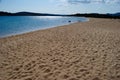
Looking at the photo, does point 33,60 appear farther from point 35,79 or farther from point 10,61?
point 35,79

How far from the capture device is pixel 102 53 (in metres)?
7.44

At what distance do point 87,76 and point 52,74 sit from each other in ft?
3.79

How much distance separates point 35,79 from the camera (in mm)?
4957

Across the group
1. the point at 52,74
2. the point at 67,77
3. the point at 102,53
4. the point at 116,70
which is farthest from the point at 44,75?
the point at 102,53

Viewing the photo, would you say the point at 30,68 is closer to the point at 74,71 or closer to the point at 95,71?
the point at 74,71

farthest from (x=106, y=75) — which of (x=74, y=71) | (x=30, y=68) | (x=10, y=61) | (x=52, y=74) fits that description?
(x=10, y=61)

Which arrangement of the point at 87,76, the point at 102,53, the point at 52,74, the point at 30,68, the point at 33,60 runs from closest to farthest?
the point at 87,76 → the point at 52,74 → the point at 30,68 → the point at 33,60 → the point at 102,53

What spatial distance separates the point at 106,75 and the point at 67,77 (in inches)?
48.1

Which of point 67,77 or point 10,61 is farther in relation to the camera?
point 10,61

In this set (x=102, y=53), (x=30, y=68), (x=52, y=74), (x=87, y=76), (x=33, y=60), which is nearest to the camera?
(x=87, y=76)

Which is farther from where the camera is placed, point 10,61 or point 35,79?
point 10,61

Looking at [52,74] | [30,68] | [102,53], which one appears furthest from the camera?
[102,53]

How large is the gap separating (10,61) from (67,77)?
3120 millimetres

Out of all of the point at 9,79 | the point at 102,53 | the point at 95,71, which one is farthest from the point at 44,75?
the point at 102,53
